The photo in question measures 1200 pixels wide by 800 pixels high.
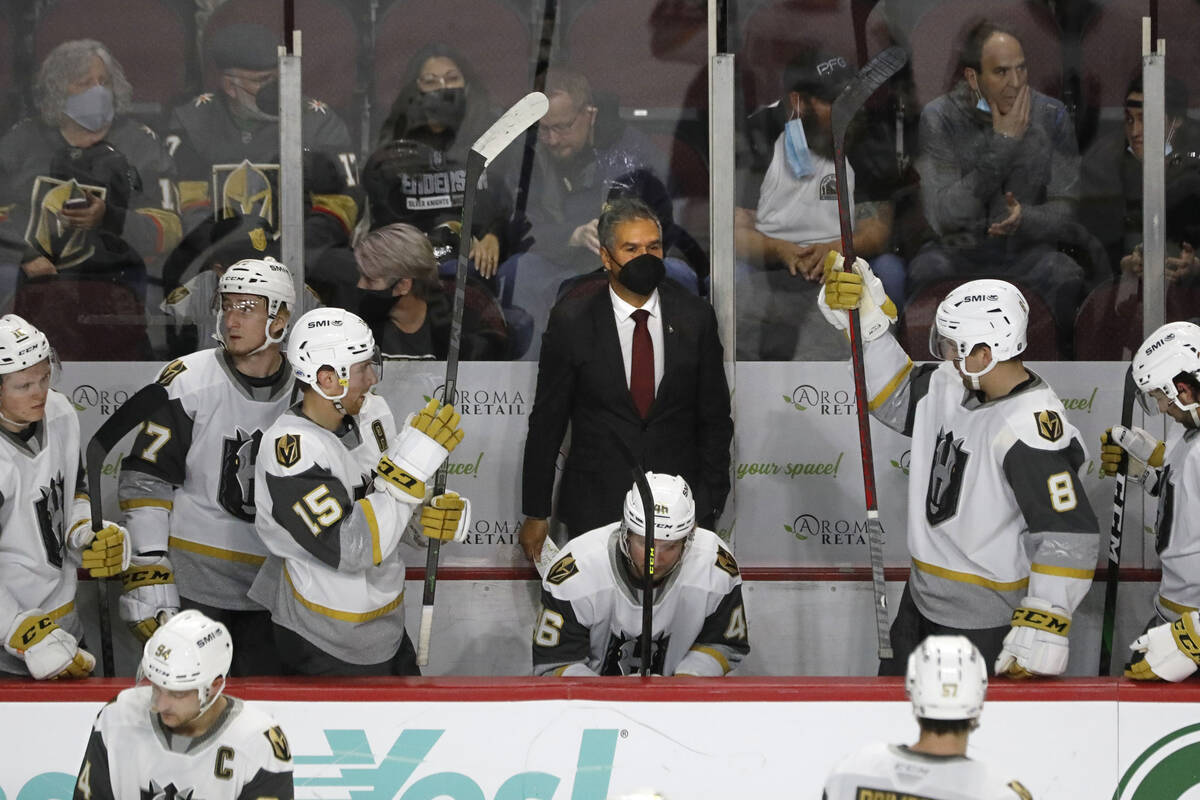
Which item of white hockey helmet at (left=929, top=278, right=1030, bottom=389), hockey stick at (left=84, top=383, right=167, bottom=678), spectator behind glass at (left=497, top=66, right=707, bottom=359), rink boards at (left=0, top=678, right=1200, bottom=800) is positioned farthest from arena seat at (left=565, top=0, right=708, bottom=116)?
rink boards at (left=0, top=678, right=1200, bottom=800)

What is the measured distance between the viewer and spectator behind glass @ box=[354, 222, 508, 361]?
4812mm

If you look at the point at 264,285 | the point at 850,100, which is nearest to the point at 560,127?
the point at 850,100

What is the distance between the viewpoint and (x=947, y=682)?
2408mm

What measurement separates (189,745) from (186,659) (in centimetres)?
20

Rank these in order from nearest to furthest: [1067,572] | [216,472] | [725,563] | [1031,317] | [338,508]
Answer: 1. [338,508]
2. [1067,572]
3. [725,563]
4. [216,472]
5. [1031,317]

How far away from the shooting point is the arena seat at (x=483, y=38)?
15.6ft

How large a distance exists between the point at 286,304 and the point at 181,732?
1.52 m

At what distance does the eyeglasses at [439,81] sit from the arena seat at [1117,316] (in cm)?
205

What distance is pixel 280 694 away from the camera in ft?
10.9

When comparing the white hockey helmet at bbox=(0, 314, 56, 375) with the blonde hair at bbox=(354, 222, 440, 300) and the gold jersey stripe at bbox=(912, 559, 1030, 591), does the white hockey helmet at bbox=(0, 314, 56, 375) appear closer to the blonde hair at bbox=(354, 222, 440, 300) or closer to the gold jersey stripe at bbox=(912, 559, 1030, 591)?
the blonde hair at bbox=(354, 222, 440, 300)

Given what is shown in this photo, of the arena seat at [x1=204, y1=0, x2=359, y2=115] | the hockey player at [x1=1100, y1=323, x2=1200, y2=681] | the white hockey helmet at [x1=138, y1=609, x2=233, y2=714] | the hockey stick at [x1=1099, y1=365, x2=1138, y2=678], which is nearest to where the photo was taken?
the white hockey helmet at [x1=138, y1=609, x2=233, y2=714]

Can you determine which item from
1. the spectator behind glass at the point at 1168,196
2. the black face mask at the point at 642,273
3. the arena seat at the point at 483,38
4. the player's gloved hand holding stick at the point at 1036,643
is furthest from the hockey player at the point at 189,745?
the spectator behind glass at the point at 1168,196

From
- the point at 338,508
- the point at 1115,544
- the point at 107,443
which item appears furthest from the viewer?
the point at 1115,544

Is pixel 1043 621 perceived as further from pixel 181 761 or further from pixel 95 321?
pixel 95 321
